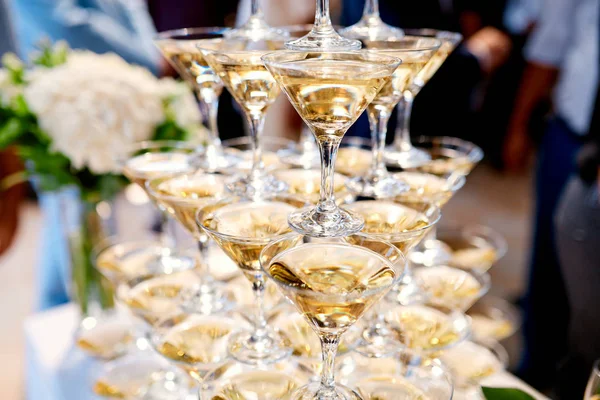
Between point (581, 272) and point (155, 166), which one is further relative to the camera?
point (581, 272)

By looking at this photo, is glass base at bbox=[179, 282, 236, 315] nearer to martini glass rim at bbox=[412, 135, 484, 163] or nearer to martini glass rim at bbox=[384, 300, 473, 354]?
martini glass rim at bbox=[384, 300, 473, 354]

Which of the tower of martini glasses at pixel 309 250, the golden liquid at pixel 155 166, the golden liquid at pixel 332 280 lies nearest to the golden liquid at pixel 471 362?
the tower of martini glasses at pixel 309 250

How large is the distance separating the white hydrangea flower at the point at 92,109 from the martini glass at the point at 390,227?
0.45m

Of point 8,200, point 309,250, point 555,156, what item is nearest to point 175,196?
point 309,250

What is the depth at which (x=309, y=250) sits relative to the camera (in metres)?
0.60

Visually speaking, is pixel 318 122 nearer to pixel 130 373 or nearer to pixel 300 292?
pixel 300 292

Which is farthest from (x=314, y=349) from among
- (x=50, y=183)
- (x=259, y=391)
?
(x=50, y=183)

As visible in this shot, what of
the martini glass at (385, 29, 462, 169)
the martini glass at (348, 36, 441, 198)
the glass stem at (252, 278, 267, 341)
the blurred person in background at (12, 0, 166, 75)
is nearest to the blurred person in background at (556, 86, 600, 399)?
the martini glass at (385, 29, 462, 169)

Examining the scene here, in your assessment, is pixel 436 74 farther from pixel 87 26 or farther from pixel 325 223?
pixel 325 223

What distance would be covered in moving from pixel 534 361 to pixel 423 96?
919mm

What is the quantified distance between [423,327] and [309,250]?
0.92 feet

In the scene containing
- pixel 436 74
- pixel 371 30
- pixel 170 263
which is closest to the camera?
pixel 371 30

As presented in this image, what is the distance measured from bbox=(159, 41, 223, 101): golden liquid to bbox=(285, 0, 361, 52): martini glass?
18 centimetres

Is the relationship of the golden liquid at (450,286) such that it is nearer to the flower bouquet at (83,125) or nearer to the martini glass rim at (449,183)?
the martini glass rim at (449,183)
